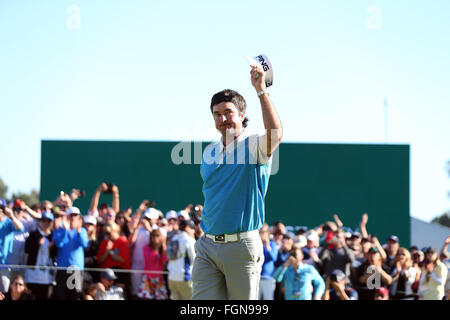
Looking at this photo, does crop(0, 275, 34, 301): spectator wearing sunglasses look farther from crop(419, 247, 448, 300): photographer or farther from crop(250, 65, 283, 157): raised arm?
crop(250, 65, 283, 157): raised arm

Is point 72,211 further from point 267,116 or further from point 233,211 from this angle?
point 267,116

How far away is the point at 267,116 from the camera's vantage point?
5.09 metres

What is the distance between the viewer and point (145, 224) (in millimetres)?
12906

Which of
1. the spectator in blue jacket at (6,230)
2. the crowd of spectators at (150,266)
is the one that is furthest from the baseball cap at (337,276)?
the spectator in blue jacket at (6,230)

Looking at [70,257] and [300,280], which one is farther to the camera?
[70,257]

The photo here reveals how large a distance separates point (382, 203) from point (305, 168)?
258 centimetres

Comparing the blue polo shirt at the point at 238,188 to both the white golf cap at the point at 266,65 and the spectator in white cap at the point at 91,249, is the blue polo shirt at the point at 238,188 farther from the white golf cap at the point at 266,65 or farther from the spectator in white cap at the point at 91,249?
the spectator in white cap at the point at 91,249

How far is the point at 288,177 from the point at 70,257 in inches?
444

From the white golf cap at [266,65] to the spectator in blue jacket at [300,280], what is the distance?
23.5 ft

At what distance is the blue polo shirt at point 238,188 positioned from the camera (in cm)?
539

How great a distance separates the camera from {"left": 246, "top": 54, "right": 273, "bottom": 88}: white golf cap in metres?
5.23

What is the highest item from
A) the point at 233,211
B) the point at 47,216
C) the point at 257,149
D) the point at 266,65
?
the point at 266,65

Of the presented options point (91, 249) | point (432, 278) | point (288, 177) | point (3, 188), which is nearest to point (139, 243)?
point (91, 249)
